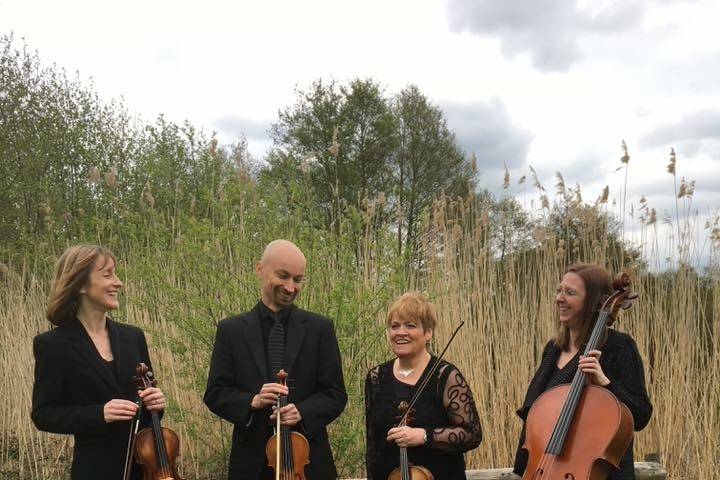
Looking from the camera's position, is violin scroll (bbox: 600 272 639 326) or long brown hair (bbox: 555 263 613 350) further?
long brown hair (bbox: 555 263 613 350)

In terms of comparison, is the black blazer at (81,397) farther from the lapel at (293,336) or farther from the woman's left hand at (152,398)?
A: the lapel at (293,336)

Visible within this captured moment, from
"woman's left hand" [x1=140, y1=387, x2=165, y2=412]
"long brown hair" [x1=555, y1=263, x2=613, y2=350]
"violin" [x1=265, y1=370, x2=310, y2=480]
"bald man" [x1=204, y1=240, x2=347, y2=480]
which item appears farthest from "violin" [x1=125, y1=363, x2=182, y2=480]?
"long brown hair" [x1=555, y1=263, x2=613, y2=350]

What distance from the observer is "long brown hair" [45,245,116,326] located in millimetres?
2857

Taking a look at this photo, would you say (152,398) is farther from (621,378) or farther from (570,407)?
(621,378)

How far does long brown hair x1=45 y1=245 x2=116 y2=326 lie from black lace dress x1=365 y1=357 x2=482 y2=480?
1176 mm

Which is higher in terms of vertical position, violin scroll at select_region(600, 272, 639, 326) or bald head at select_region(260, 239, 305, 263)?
bald head at select_region(260, 239, 305, 263)

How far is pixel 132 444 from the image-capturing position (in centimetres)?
277

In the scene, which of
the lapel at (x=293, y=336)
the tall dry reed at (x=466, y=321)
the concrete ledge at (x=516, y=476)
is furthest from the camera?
A: the tall dry reed at (x=466, y=321)

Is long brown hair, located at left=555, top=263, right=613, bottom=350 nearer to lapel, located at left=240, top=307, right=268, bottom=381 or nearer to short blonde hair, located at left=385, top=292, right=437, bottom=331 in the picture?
short blonde hair, located at left=385, top=292, right=437, bottom=331

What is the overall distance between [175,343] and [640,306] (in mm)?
2934

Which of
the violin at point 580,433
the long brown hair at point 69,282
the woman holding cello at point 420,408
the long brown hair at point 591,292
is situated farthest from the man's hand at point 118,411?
the long brown hair at point 591,292

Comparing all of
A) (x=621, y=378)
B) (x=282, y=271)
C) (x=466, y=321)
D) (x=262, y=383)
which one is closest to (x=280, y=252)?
(x=282, y=271)

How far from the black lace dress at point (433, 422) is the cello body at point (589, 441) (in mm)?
266

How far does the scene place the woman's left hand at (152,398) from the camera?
269 cm
